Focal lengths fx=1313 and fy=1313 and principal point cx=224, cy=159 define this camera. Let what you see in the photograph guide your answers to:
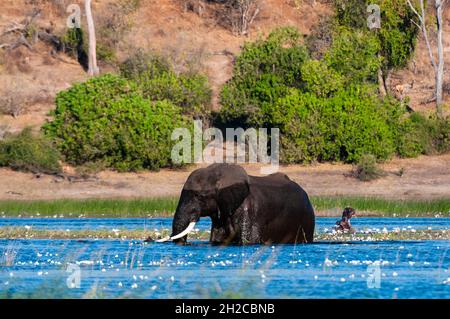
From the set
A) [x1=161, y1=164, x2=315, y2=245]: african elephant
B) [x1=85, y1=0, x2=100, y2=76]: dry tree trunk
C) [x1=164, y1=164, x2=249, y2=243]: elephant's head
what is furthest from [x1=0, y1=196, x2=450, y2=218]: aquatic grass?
[x1=85, y1=0, x2=100, y2=76]: dry tree trunk

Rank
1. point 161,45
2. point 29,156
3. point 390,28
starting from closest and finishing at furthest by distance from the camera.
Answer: point 29,156 < point 390,28 < point 161,45

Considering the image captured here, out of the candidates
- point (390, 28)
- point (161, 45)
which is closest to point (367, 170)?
point (390, 28)

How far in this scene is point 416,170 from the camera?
48.4 meters

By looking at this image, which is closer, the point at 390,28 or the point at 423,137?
the point at 423,137

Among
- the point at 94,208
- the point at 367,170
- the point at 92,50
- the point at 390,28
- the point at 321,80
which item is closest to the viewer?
the point at 94,208

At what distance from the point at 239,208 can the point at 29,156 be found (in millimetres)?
22773

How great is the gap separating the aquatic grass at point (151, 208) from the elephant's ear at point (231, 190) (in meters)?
13.7

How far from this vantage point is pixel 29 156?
1832 inches

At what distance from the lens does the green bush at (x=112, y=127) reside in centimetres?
4844

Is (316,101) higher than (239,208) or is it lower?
higher

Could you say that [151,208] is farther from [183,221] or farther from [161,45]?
[161,45]

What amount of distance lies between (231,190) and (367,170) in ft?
74.6

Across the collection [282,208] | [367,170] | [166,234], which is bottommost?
[166,234]

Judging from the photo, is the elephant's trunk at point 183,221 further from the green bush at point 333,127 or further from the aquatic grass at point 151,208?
the green bush at point 333,127
